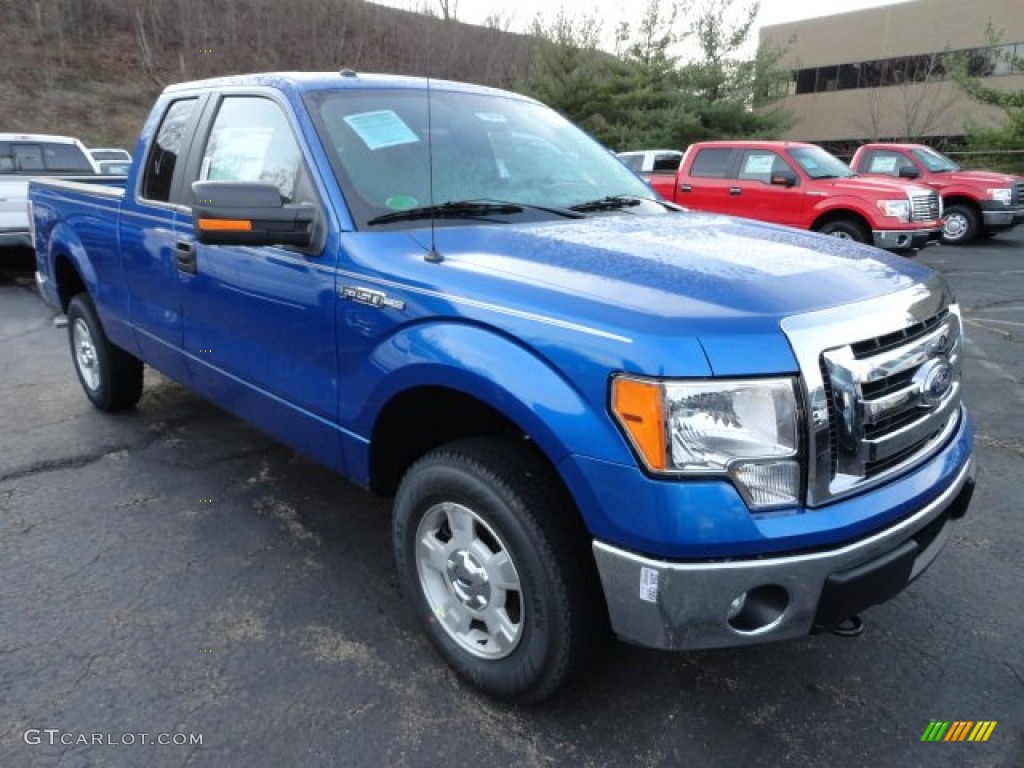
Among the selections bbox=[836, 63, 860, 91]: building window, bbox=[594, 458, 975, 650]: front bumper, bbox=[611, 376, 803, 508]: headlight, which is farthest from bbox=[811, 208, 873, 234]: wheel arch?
bbox=[836, 63, 860, 91]: building window

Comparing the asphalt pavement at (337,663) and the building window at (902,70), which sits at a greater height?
the building window at (902,70)

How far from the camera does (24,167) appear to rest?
10.2 meters

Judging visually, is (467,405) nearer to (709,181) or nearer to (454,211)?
(454,211)

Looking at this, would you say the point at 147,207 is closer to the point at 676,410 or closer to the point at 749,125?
the point at 676,410

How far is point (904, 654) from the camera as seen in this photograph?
2.57m

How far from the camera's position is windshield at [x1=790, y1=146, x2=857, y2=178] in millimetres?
11250

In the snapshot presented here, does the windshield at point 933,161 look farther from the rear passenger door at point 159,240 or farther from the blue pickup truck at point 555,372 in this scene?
the rear passenger door at point 159,240

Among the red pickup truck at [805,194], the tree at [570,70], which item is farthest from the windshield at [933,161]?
the tree at [570,70]

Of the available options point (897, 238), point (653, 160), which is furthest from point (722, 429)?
point (653, 160)

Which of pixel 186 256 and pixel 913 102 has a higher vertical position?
pixel 913 102

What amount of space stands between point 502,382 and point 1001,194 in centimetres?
1557

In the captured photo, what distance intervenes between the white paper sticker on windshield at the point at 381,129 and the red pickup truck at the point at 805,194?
940cm

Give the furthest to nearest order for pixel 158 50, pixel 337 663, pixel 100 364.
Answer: pixel 158 50 < pixel 100 364 < pixel 337 663

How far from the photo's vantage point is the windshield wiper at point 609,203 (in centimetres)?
300
